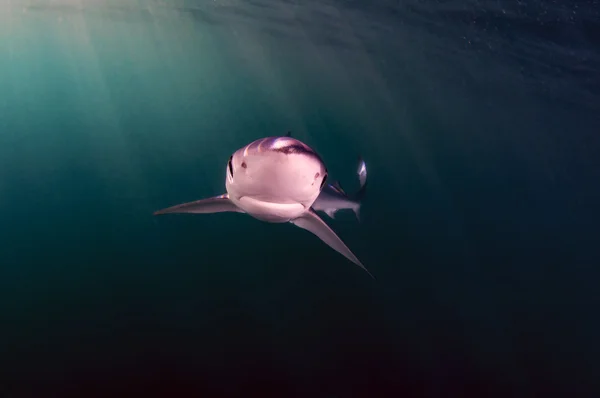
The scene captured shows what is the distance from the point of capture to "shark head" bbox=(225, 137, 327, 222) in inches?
104

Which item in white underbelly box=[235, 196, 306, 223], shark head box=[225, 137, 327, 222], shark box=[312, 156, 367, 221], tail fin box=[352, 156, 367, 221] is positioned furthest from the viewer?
tail fin box=[352, 156, 367, 221]

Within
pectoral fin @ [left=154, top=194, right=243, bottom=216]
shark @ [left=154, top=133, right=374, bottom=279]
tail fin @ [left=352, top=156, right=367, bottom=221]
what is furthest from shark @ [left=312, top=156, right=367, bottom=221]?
shark @ [left=154, top=133, right=374, bottom=279]

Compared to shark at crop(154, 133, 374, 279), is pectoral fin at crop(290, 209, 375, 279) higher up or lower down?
lower down

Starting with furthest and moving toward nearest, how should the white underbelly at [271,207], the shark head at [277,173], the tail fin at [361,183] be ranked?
the tail fin at [361,183]
the white underbelly at [271,207]
the shark head at [277,173]

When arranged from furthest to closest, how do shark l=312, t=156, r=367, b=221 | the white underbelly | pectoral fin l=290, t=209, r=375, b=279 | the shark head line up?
shark l=312, t=156, r=367, b=221 < pectoral fin l=290, t=209, r=375, b=279 < the white underbelly < the shark head

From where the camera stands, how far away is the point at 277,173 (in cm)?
272

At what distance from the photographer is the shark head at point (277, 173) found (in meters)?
2.65

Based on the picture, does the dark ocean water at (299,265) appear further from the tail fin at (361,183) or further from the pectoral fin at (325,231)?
the pectoral fin at (325,231)

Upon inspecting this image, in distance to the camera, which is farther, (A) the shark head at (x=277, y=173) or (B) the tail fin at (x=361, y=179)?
(B) the tail fin at (x=361, y=179)

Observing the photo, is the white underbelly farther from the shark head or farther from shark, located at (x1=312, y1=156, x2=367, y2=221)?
shark, located at (x1=312, y1=156, x2=367, y2=221)

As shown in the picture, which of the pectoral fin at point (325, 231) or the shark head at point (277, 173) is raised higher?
the shark head at point (277, 173)

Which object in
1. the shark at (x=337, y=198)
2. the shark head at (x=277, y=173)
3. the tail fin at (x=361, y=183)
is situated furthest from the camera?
the tail fin at (x=361, y=183)

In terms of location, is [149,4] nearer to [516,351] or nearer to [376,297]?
[376,297]

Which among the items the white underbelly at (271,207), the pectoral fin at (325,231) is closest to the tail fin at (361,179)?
the pectoral fin at (325,231)
